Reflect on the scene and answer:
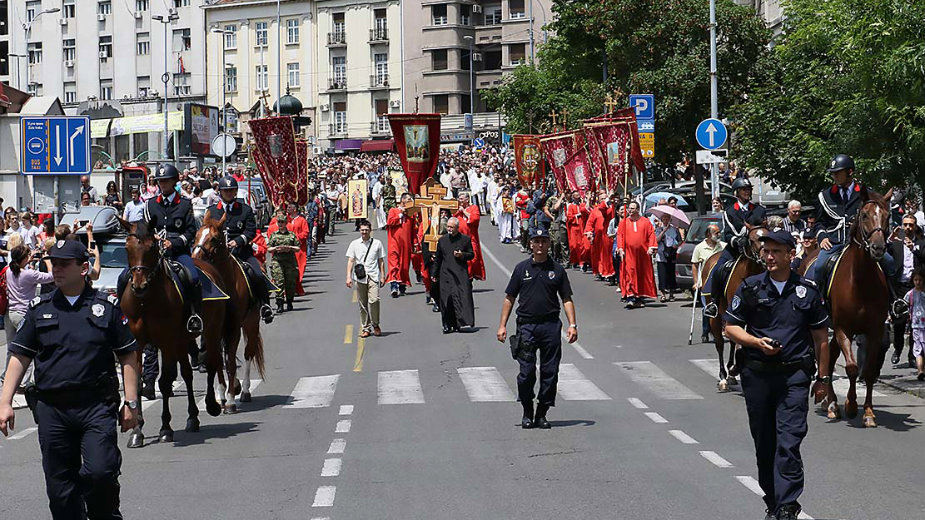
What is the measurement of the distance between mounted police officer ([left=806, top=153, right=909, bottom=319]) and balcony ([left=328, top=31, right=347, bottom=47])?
A: 9429 centimetres

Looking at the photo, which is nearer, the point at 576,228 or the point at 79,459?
the point at 79,459

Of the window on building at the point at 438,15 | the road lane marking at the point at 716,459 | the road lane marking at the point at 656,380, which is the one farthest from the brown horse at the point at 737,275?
the window on building at the point at 438,15

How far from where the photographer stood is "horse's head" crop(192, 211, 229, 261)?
15.2 meters

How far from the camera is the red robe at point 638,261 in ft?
92.9

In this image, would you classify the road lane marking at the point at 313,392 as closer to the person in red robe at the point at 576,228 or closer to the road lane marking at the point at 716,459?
the road lane marking at the point at 716,459

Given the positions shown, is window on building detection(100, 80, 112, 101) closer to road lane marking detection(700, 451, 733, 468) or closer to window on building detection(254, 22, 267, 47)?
window on building detection(254, 22, 267, 47)

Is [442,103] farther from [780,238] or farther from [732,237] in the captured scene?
[780,238]

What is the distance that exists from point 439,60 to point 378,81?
5.18m

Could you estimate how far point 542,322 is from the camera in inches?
546

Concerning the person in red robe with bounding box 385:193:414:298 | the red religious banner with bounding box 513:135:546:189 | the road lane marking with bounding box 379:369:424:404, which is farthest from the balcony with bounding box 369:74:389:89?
the road lane marking with bounding box 379:369:424:404

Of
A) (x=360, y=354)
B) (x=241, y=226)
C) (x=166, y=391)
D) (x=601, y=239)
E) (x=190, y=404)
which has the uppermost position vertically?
(x=241, y=226)

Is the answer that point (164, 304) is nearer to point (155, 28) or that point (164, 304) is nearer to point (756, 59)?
point (756, 59)

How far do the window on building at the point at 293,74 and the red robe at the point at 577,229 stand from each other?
71.9 metres

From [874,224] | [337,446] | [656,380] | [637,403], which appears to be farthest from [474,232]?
[337,446]
